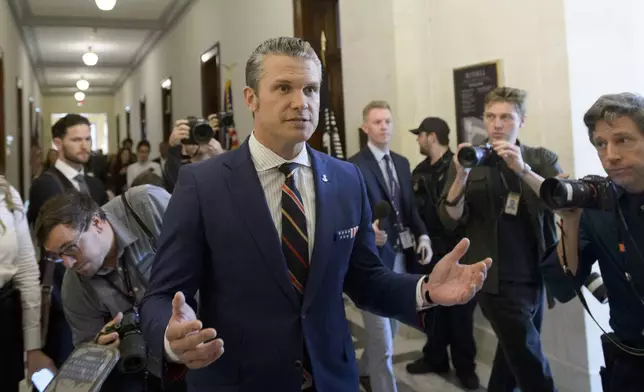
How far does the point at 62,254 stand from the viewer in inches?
73.9

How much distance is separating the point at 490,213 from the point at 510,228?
0.11 m

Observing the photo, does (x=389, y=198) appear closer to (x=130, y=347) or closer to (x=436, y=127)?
(x=436, y=127)

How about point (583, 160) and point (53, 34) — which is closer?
point (583, 160)

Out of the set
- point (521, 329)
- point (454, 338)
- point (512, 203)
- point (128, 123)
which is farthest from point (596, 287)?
point (128, 123)

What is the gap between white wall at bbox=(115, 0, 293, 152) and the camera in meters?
6.41

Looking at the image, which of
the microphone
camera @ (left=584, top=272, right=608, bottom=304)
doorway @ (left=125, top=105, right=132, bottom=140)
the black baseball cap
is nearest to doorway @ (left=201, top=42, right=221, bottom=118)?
the black baseball cap

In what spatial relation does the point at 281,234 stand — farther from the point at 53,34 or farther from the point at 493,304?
the point at 53,34

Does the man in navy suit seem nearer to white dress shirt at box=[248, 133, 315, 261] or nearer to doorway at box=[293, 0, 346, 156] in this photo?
white dress shirt at box=[248, 133, 315, 261]

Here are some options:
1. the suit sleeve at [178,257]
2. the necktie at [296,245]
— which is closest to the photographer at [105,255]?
the suit sleeve at [178,257]

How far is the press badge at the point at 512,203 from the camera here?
2.71 meters

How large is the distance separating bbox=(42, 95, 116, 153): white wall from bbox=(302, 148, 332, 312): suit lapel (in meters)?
21.6

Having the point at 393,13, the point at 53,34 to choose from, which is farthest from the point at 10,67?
the point at 393,13

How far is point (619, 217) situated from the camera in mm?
1742

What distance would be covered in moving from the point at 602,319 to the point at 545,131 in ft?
3.41
